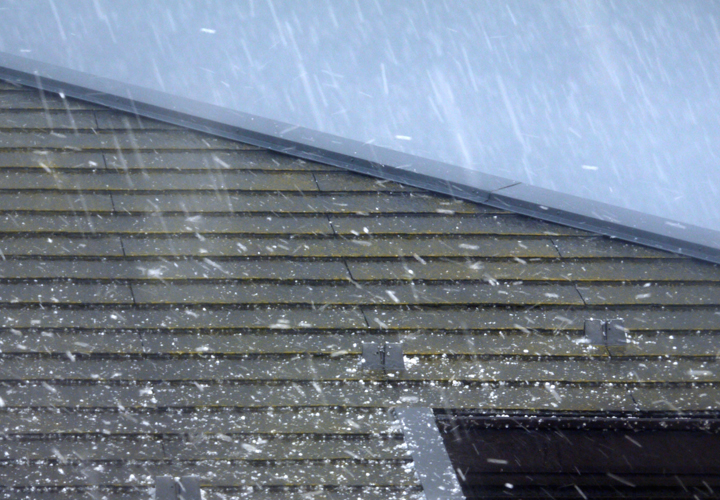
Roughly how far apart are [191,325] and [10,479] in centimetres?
139

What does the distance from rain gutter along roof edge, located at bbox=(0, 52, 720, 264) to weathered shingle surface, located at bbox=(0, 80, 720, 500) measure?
0.32 feet

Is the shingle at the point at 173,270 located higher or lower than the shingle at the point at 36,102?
lower

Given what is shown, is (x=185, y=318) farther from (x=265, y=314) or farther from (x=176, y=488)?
(x=176, y=488)

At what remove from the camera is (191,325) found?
521 centimetres

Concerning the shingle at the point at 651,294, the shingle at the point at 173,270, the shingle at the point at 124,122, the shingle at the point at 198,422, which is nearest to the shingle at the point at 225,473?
the shingle at the point at 198,422

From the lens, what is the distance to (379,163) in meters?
6.31

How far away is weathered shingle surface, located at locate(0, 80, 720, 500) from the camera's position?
14.9ft

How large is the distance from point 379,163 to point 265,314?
64.9 inches

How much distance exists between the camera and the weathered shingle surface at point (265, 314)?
454 cm

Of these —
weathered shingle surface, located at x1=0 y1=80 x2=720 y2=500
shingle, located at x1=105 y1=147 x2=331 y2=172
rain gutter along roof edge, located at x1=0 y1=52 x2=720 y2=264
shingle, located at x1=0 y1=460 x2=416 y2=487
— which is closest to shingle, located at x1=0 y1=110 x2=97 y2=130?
weathered shingle surface, located at x1=0 y1=80 x2=720 y2=500

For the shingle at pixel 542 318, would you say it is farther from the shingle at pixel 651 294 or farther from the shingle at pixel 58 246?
the shingle at pixel 58 246

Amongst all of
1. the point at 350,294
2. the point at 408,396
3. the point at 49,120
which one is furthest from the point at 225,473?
the point at 49,120

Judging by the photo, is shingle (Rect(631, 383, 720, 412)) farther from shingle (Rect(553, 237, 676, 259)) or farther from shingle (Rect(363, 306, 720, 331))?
shingle (Rect(553, 237, 676, 259))

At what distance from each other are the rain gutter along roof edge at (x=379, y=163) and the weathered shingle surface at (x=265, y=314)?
0.10m
